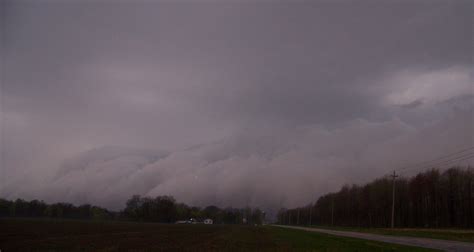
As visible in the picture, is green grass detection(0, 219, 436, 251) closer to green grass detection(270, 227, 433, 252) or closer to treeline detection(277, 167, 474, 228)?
green grass detection(270, 227, 433, 252)

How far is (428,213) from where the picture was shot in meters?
116

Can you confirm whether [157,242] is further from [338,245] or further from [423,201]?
[423,201]

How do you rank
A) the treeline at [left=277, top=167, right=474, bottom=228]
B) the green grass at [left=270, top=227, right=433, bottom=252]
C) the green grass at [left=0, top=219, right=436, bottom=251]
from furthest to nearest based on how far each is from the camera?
1. the treeline at [left=277, top=167, right=474, bottom=228]
2. the green grass at [left=270, top=227, right=433, bottom=252]
3. the green grass at [left=0, top=219, right=436, bottom=251]

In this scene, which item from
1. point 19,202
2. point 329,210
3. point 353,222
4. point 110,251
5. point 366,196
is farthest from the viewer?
point 329,210

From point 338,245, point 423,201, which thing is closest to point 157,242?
point 338,245

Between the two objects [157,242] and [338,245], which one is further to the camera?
[157,242]

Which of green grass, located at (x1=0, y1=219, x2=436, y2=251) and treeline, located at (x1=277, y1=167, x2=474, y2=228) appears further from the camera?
treeline, located at (x1=277, y1=167, x2=474, y2=228)

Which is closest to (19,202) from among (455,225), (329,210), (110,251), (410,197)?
(329,210)

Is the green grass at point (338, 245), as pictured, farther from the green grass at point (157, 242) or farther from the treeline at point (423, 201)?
the treeline at point (423, 201)

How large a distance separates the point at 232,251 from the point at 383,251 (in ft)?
35.5

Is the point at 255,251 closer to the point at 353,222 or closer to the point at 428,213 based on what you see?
the point at 428,213

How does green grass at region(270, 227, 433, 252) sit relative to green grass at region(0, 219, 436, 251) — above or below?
above

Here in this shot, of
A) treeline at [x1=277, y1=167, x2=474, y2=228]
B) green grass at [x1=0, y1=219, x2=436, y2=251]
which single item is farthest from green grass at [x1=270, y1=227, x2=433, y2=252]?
treeline at [x1=277, y1=167, x2=474, y2=228]

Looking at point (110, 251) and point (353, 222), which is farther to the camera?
point (353, 222)
